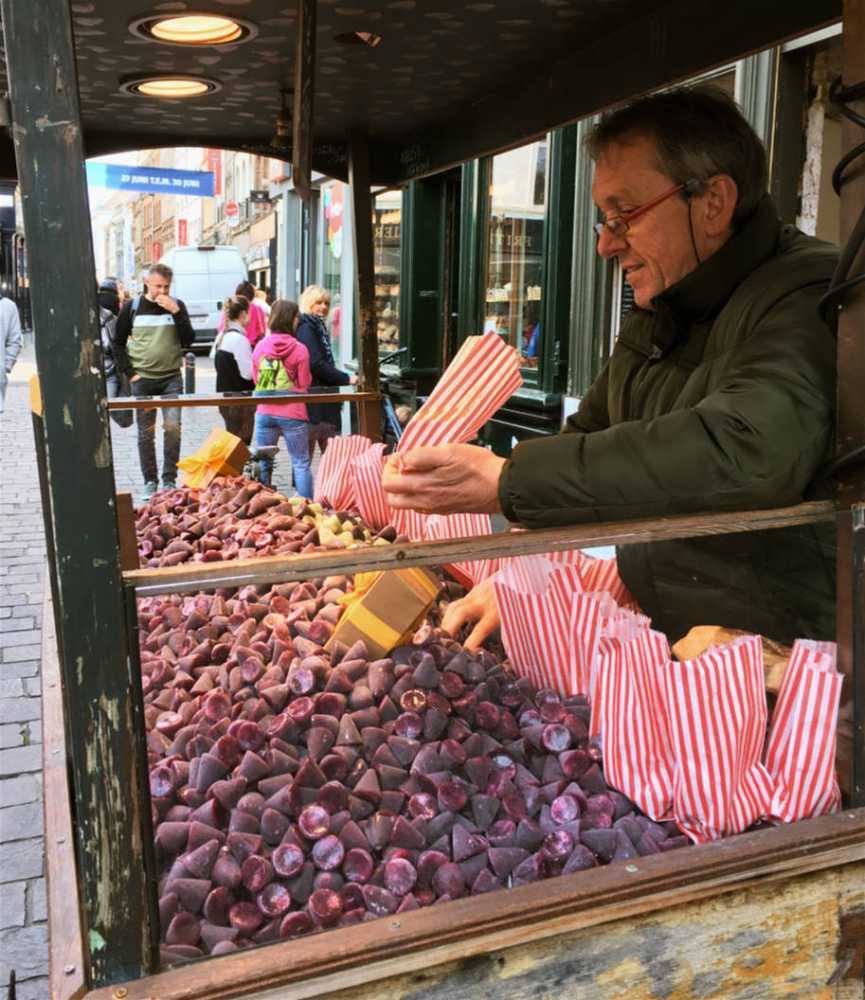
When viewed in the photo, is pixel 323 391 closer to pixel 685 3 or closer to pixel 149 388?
pixel 149 388

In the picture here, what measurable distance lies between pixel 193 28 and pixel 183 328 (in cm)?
596

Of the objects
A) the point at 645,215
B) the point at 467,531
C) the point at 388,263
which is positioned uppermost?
the point at 388,263

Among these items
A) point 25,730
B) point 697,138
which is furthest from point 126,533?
point 25,730

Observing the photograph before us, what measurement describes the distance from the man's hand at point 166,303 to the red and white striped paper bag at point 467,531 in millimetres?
6293

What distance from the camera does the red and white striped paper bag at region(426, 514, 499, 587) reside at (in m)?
1.55

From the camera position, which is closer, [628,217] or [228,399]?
[628,217]

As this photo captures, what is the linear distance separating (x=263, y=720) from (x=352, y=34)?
182cm

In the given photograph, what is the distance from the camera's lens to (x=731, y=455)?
4.82 ft

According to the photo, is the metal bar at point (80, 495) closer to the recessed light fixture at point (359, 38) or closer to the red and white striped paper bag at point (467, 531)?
the red and white striped paper bag at point (467, 531)

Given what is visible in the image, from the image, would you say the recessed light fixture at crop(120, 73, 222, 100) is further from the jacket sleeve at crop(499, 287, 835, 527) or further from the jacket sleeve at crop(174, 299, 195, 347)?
the jacket sleeve at crop(174, 299, 195, 347)

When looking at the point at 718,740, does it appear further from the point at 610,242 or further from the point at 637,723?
the point at 610,242

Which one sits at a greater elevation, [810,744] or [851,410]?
[851,410]

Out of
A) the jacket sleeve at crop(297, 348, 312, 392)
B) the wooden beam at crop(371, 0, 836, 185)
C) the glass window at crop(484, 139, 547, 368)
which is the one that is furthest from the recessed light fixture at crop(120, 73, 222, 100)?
the glass window at crop(484, 139, 547, 368)

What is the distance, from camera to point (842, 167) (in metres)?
1.50
